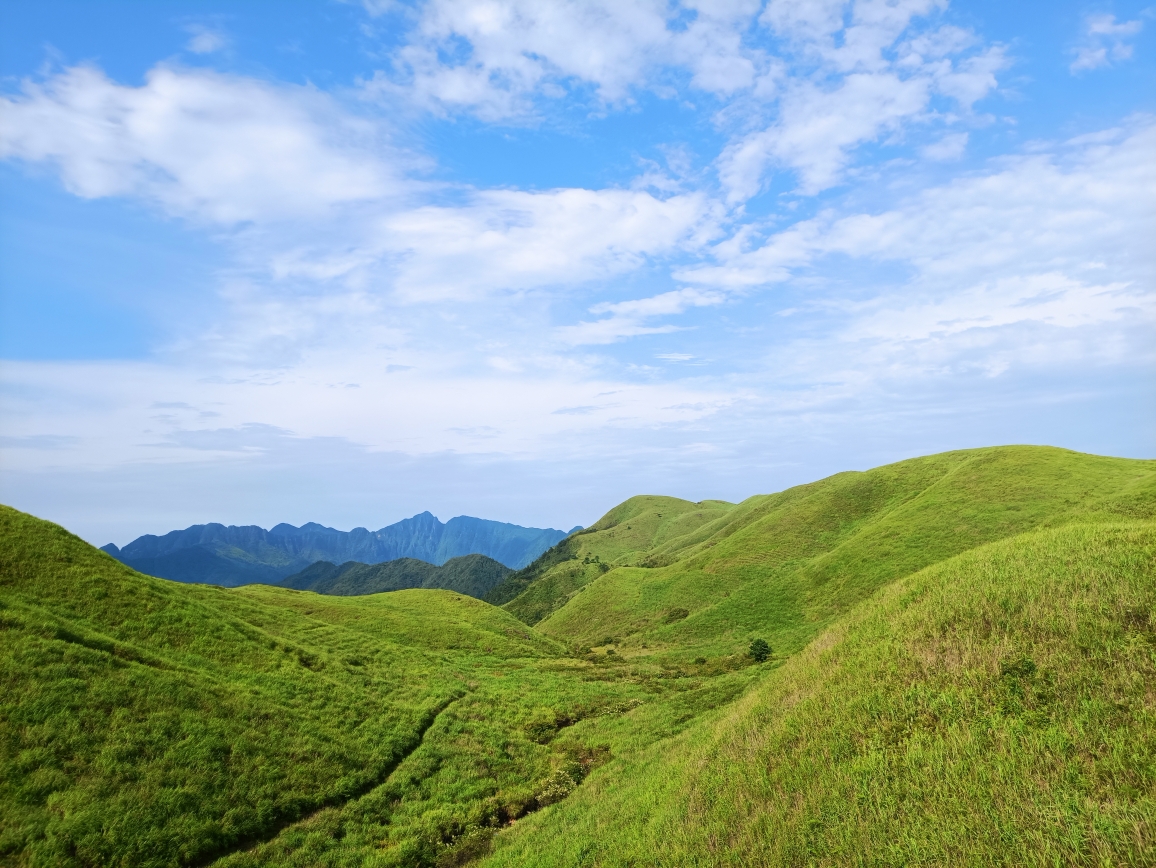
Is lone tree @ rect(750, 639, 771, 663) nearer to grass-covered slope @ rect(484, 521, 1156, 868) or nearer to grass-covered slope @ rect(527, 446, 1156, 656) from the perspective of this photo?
grass-covered slope @ rect(527, 446, 1156, 656)

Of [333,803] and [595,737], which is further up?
[333,803]

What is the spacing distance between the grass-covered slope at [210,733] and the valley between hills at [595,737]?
11 centimetres

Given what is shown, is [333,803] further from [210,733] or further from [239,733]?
[210,733]

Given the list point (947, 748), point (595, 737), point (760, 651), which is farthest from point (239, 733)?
point (760, 651)

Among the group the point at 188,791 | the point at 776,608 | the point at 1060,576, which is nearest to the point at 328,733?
the point at 188,791

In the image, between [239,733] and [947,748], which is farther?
[239,733]

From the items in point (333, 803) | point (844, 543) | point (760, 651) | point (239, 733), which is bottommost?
point (760, 651)

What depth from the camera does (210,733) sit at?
71.2ft

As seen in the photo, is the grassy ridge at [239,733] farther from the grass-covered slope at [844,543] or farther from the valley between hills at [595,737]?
the grass-covered slope at [844,543]

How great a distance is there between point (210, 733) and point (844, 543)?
79.2 metres

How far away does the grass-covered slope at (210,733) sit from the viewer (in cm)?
1695

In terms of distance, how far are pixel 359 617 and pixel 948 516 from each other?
7704 centimetres

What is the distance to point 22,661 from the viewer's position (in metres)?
20.7

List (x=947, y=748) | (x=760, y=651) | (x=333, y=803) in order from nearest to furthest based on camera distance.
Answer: (x=947, y=748)
(x=333, y=803)
(x=760, y=651)
